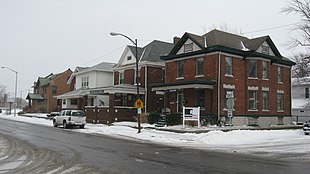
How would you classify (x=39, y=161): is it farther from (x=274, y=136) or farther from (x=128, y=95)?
(x=128, y=95)

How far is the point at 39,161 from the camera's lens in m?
13.2

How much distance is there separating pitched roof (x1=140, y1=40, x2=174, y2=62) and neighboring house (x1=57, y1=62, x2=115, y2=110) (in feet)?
24.7

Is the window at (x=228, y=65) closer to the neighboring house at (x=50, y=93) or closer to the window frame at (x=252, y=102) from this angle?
the window frame at (x=252, y=102)

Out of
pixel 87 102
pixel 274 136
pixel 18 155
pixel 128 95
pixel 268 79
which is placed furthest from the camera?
pixel 87 102

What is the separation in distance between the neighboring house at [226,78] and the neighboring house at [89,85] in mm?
12727

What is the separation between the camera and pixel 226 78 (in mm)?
34094

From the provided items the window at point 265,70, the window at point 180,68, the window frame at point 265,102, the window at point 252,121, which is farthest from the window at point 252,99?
the window at point 180,68

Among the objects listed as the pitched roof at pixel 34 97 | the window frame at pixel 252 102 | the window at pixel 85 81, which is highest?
the window at pixel 85 81

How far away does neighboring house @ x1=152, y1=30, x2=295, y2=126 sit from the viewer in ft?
110

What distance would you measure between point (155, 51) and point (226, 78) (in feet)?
44.2

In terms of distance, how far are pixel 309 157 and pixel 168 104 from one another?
73.8 ft

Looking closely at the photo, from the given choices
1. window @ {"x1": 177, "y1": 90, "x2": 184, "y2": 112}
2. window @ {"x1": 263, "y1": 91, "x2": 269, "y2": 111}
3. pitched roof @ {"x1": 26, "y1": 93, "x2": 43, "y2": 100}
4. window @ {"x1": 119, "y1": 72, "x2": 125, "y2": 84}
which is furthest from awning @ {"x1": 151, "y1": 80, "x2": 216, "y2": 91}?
pitched roof @ {"x1": 26, "y1": 93, "x2": 43, "y2": 100}

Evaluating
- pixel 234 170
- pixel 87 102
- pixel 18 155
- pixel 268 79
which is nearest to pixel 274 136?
pixel 268 79

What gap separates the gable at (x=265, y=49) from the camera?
121 ft
